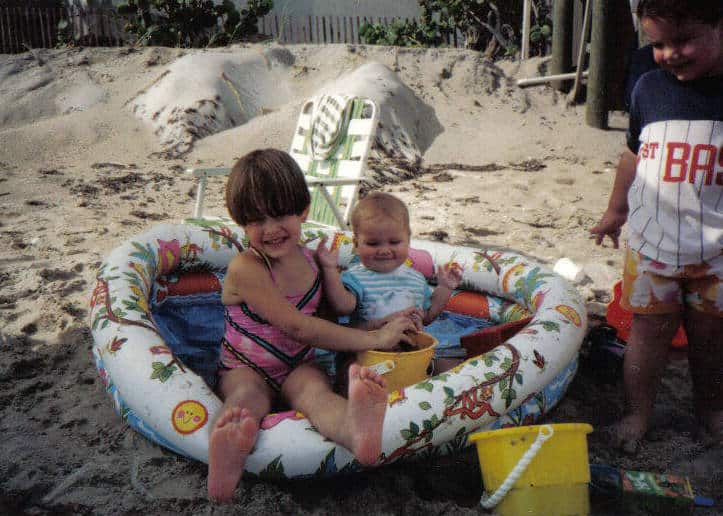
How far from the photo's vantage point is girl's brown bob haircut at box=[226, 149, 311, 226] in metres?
2.01

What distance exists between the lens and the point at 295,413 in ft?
6.39

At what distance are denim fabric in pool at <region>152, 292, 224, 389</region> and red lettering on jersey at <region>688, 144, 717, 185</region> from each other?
200 centimetres

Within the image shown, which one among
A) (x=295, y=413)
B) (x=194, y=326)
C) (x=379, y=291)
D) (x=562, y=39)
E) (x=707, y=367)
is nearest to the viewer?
(x=295, y=413)

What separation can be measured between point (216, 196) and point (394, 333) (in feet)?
13.8

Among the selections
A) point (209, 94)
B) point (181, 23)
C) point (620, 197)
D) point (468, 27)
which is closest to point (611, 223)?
point (620, 197)

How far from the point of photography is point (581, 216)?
518 cm

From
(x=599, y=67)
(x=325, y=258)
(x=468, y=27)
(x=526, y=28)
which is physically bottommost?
(x=325, y=258)

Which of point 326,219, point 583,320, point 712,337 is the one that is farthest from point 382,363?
point 326,219

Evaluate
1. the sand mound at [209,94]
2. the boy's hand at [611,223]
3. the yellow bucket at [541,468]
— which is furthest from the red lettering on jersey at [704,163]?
the sand mound at [209,94]

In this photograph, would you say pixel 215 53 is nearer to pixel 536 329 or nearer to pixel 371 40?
pixel 371 40

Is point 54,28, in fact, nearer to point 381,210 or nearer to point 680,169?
point 381,210

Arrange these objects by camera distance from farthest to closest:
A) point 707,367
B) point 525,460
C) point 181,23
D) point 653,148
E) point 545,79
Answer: point 181,23, point 545,79, point 707,367, point 653,148, point 525,460

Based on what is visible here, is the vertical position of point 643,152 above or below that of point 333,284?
above

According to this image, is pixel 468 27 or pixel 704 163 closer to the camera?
pixel 704 163
